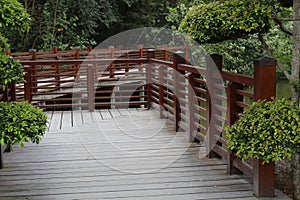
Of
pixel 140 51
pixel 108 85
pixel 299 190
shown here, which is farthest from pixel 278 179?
pixel 140 51

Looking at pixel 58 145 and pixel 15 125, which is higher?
pixel 15 125

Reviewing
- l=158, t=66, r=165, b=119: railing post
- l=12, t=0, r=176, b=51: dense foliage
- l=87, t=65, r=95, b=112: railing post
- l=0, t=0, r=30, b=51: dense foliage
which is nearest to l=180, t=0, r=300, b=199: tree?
l=0, t=0, r=30, b=51: dense foliage

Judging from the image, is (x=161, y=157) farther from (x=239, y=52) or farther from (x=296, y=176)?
(x=239, y=52)

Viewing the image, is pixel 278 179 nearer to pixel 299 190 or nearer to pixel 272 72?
pixel 299 190

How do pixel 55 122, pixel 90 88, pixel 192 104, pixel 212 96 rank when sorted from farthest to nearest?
pixel 90 88, pixel 55 122, pixel 192 104, pixel 212 96

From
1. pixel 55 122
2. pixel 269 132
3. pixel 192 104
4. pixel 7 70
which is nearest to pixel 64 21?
pixel 55 122

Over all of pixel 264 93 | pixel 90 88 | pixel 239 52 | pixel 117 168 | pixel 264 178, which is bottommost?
pixel 117 168

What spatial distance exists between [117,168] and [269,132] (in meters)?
1.63

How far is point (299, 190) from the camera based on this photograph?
3576 mm

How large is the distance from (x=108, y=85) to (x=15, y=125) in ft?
23.6

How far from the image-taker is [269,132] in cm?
292

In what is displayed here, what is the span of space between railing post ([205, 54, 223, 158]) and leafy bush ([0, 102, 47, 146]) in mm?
1627

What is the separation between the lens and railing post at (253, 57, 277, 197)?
10.3 feet

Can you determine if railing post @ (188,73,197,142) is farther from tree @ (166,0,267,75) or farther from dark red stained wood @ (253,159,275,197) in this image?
tree @ (166,0,267,75)
